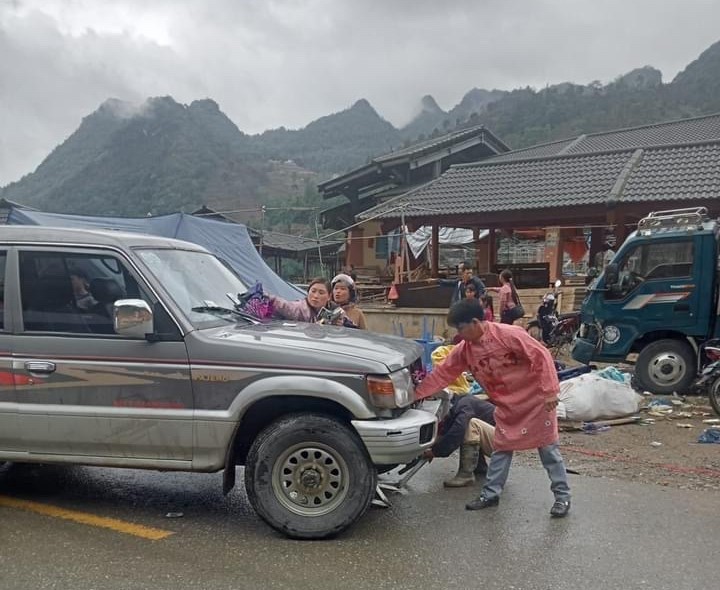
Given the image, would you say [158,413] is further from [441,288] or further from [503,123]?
[503,123]

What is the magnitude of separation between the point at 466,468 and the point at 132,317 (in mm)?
2739

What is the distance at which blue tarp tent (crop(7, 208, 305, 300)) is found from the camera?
38.4 feet

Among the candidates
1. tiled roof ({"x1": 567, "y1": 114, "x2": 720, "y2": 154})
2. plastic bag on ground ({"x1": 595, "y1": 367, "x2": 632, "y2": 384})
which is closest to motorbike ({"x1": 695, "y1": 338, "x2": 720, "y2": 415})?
plastic bag on ground ({"x1": 595, "y1": 367, "x2": 632, "y2": 384})

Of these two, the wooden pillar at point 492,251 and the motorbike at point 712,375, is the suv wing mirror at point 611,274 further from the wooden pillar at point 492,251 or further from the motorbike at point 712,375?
the wooden pillar at point 492,251

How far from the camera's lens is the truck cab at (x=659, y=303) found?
8586 millimetres

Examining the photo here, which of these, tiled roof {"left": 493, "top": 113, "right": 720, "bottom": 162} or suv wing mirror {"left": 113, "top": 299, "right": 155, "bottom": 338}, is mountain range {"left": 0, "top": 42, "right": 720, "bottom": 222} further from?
suv wing mirror {"left": 113, "top": 299, "right": 155, "bottom": 338}

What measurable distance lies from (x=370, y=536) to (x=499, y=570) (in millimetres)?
830

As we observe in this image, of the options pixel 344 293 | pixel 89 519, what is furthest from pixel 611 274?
pixel 89 519

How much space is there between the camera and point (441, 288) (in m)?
14.4

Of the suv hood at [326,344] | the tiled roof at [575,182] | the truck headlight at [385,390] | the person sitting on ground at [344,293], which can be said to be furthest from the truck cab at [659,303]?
the truck headlight at [385,390]

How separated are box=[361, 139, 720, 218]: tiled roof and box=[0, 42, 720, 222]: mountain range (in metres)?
21.7

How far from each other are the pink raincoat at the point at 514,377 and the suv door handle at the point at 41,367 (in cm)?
231

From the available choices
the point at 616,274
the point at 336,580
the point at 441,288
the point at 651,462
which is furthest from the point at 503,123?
the point at 336,580

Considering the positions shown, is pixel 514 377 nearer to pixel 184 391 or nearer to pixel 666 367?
pixel 184 391
